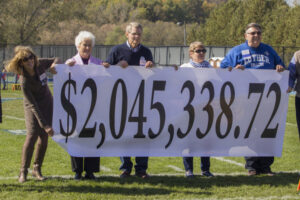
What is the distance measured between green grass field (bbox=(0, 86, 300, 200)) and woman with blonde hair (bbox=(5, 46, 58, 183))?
338mm

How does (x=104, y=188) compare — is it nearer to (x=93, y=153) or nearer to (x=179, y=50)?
(x=93, y=153)

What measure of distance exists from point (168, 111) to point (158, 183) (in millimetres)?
902

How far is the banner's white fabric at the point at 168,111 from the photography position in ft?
19.2

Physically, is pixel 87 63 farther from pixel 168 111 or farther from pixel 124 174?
pixel 124 174

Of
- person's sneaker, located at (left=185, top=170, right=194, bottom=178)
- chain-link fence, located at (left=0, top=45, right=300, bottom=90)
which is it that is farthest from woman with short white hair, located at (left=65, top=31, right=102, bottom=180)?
chain-link fence, located at (left=0, top=45, right=300, bottom=90)

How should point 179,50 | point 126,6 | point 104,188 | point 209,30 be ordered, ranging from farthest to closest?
1. point 126,6
2. point 209,30
3. point 179,50
4. point 104,188

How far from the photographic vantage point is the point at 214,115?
621 centimetres

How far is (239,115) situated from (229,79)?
48 cm

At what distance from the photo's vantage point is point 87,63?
6059 millimetres

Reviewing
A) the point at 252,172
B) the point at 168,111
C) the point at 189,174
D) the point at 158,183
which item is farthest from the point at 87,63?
the point at 252,172

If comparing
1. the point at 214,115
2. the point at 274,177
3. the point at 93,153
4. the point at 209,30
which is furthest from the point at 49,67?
the point at 209,30

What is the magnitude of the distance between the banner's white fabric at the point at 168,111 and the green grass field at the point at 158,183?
0.37 m

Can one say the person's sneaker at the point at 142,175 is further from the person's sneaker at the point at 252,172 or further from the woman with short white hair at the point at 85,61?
the person's sneaker at the point at 252,172

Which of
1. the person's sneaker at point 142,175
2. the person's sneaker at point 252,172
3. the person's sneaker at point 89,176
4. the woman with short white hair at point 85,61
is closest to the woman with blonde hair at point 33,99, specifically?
the woman with short white hair at point 85,61
